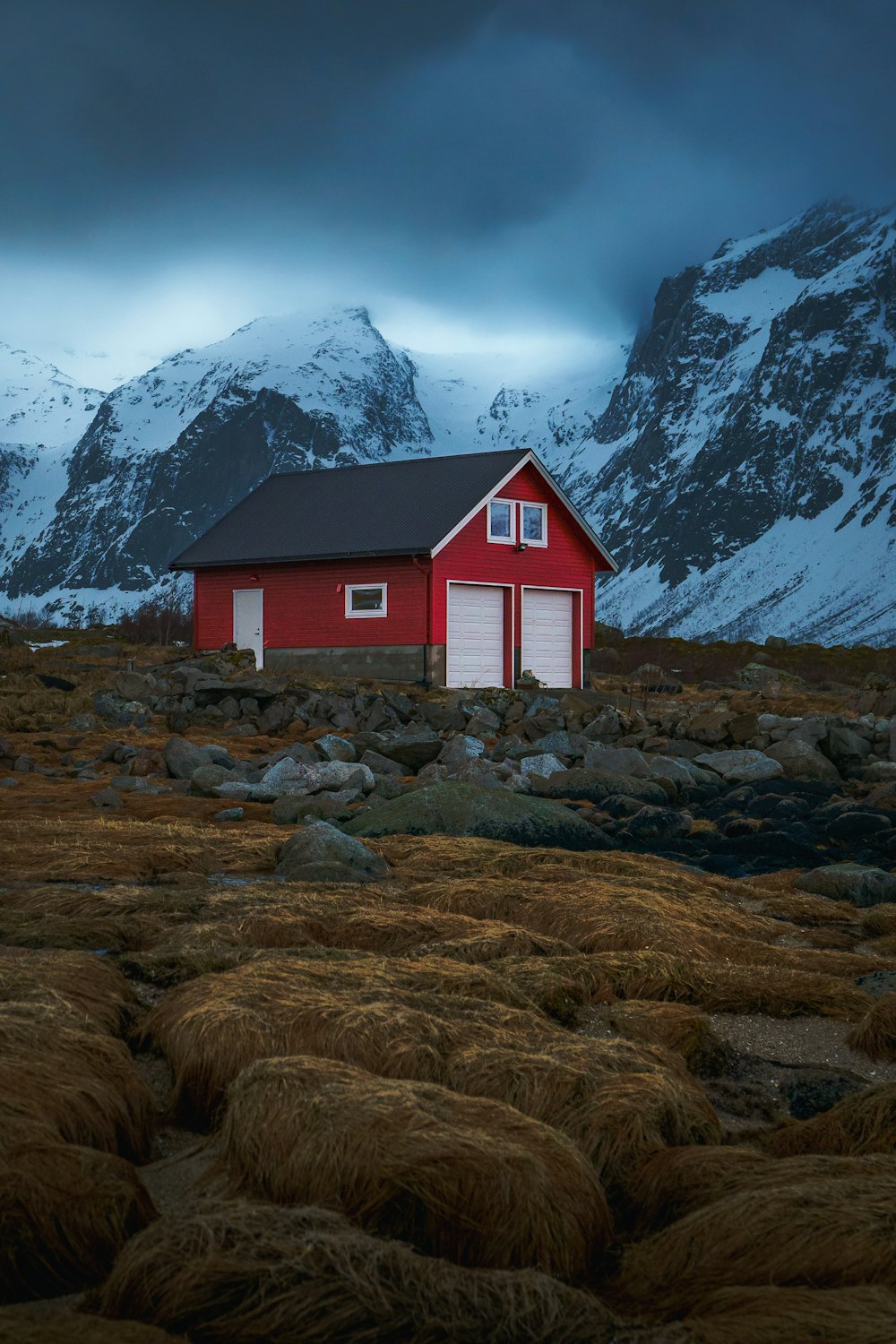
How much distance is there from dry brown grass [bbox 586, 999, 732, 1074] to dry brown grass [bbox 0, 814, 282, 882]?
3801 mm

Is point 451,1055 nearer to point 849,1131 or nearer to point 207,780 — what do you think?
point 849,1131

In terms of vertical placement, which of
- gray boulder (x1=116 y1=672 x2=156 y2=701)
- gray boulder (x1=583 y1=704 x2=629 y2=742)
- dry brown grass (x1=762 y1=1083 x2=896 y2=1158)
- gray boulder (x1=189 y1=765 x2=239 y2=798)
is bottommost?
dry brown grass (x1=762 y1=1083 x2=896 y2=1158)

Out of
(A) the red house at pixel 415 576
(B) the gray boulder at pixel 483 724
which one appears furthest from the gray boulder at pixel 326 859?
(A) the red house at pixel 415 576

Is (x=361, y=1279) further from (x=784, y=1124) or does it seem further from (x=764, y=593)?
(x=764, y=593)

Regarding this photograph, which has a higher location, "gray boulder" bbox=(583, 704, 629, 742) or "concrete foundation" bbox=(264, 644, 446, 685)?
"concrete foundation" bbox=(264, 644, 446, 685)

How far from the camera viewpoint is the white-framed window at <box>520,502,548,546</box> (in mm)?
30359

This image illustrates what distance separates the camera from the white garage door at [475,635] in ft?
93.6

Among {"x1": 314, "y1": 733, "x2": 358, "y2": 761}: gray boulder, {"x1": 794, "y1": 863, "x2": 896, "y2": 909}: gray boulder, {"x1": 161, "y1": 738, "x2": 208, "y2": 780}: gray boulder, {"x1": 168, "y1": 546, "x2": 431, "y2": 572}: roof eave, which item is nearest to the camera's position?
{"x1": 794, "y1": 863, "x2": 896, "y2": 909}: gray boulder

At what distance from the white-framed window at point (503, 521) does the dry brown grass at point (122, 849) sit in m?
19.1

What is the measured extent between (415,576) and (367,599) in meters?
1.41

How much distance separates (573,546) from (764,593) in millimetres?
142400

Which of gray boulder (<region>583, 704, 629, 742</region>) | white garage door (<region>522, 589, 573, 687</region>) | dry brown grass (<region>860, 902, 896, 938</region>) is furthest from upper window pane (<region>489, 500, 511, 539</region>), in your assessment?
dry brown grass (<region>860, 902, 896, 938</region>)

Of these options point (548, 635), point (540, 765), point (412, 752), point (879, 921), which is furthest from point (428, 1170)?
point (548, 635)

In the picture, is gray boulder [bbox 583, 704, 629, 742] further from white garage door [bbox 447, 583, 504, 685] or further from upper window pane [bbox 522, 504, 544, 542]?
upper window pane [bbox 522, 504, 544, 542]
